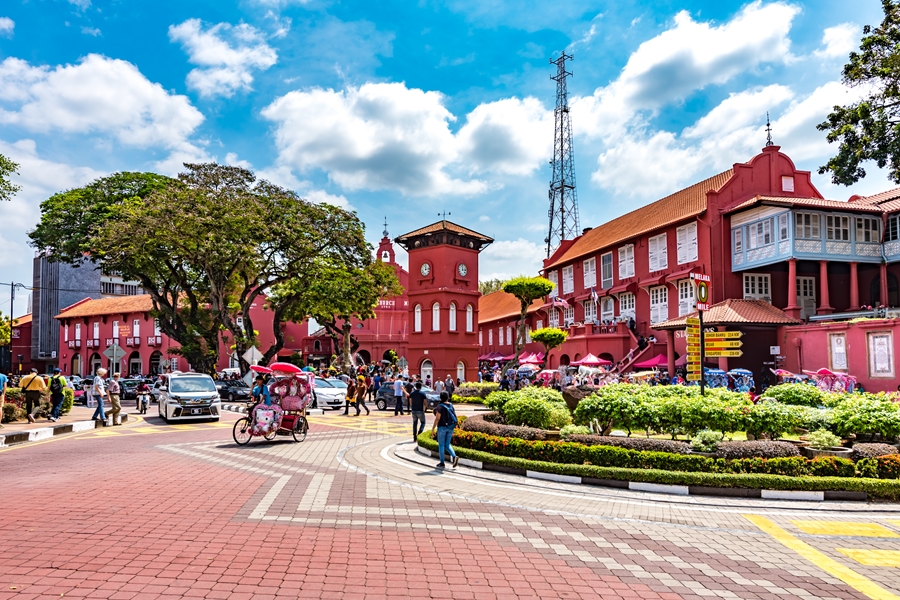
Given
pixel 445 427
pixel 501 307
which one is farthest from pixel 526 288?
pixel 445 427

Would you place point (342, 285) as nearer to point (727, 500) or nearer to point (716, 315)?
point (716, 315)

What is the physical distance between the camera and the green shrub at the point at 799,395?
619 inches

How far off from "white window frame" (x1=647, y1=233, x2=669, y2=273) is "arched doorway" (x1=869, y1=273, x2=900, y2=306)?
969 centimetres

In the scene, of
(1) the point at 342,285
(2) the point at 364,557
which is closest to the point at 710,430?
(2) the point at 364,557

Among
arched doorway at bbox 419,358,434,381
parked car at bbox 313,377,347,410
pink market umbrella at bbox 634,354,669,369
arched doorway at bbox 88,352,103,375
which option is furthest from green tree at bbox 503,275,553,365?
arched doorway at bbox 88,352,103,375

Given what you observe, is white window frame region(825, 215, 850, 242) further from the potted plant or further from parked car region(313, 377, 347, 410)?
parked car region(313, 377, 347, 410)

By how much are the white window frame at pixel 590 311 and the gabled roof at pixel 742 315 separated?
10861 millimetres

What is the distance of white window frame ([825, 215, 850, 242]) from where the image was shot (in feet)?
94.8

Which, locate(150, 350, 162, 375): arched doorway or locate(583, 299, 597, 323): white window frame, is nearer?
locate(583, 299, 597, 323): white window frame

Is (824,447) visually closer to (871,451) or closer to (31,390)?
(871,451)

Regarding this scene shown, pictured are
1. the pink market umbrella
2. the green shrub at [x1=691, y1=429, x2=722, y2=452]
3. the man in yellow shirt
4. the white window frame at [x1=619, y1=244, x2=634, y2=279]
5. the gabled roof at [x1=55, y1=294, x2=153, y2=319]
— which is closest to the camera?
the green shrub at [x1=691, y1=429, x2=722, y2=452]

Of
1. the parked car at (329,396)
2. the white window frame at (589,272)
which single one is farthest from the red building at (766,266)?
the parked car at (329,396)

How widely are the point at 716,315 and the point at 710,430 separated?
1809cm

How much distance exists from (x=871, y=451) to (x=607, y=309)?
30599 mm
